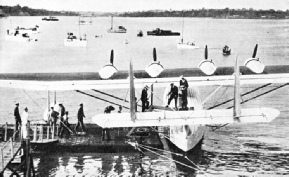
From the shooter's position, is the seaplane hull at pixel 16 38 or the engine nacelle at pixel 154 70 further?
the seaplane hull at pixel 16 38

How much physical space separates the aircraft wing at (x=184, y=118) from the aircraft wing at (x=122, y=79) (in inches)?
207

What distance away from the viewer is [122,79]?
2023 cm

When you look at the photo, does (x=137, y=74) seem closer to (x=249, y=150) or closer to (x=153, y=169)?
(x=153, y=169)

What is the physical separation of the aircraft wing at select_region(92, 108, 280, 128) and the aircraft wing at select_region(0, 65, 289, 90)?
5.26 meters

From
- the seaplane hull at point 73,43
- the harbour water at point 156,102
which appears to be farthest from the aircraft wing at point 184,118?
the seaplane hull at point 73,43

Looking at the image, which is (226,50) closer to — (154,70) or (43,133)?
(154,70)

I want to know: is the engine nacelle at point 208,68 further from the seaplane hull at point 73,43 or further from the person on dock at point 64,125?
the seaplane hull at point 73,43

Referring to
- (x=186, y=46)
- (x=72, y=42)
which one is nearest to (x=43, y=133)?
(x=186, y=46)

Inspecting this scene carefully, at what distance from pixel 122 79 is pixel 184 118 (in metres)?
6.55

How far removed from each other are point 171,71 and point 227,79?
2.88 metres

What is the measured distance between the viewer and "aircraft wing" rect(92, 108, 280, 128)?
13.5 metres

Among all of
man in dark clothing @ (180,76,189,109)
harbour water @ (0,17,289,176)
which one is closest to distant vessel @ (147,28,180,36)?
harbour water @ (0,17,289,176)

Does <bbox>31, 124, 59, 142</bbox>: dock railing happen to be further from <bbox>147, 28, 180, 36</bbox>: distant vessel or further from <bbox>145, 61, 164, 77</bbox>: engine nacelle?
<bbox>147, 28, 180, 36</bbox>: distant vessel

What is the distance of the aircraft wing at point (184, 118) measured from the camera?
13.5 metres
